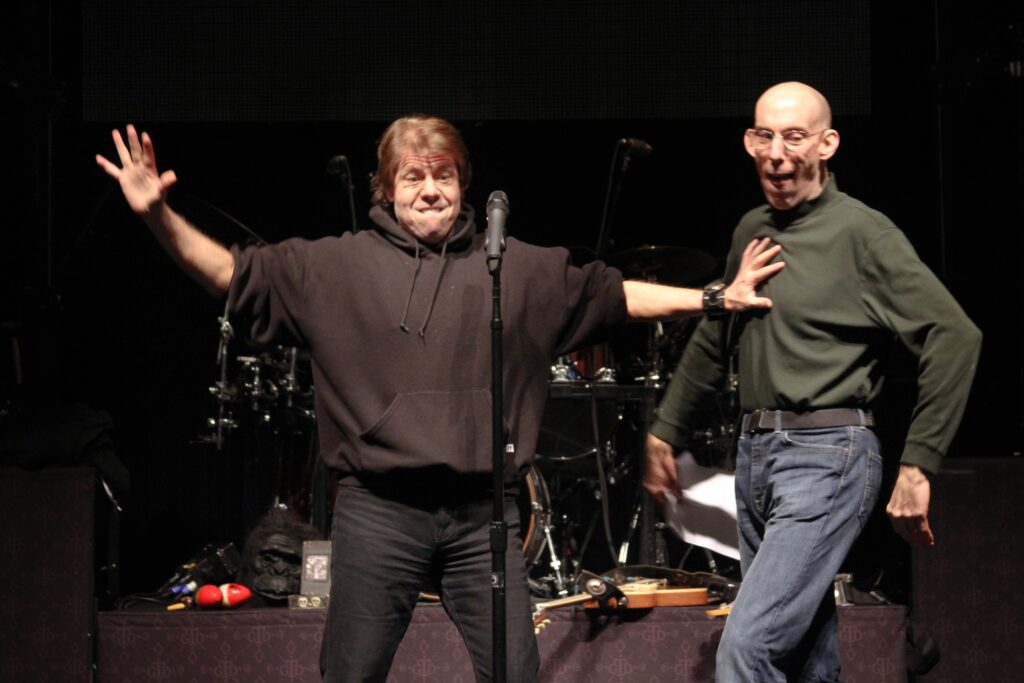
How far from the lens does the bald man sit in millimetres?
3180

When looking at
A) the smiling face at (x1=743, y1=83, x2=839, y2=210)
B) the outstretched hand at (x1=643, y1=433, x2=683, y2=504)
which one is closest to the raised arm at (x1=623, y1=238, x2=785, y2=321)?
the smiling face at (x1=743, y1=83, x2=839, y2=210)

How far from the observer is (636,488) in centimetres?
648

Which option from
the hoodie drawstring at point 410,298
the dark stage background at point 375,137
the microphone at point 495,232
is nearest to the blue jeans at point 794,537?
the microphone at point 495,232

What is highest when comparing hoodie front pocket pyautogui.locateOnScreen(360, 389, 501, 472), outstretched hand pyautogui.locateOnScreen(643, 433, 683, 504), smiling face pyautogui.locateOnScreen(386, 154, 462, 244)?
smiling face pyautogui.locateOnScreen(386, 154, 462, 244)

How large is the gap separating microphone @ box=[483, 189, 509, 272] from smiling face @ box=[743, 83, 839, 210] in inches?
29.3

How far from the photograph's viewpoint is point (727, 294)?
338cm

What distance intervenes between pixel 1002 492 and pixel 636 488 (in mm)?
2022

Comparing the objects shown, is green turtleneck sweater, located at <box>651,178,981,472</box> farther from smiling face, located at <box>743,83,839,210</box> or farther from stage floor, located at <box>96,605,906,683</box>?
stage floor, located at <box>96,605,906,683</box>

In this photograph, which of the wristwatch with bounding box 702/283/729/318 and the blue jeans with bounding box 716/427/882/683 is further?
the wristwatch with bounding box 702/283/729/318

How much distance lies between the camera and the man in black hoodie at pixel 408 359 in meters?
3.07

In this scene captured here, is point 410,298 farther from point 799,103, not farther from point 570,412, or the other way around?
point 570,412

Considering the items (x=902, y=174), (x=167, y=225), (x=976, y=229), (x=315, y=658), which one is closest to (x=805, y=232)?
(x=167, y=225)

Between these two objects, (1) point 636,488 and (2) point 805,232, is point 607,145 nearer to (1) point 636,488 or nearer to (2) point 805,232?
(1) point 636,488

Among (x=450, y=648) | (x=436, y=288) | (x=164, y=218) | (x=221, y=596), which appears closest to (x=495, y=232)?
(x=436, y=288)
